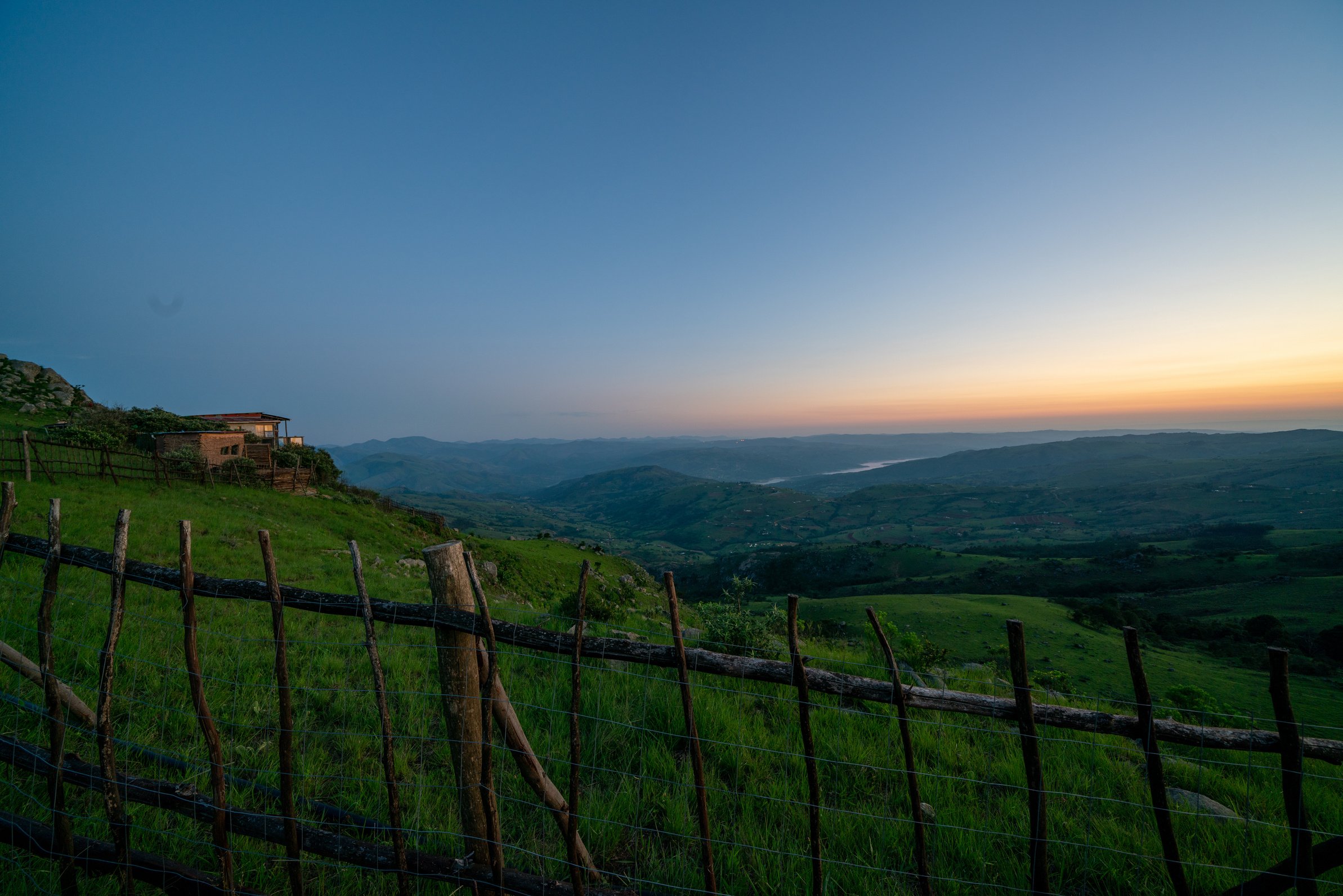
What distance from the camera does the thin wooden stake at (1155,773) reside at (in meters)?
2.74

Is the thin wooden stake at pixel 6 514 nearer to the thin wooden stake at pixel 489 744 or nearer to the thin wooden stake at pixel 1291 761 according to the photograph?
the thin wooden stake at pixel 489 744

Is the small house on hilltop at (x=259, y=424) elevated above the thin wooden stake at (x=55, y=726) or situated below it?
above

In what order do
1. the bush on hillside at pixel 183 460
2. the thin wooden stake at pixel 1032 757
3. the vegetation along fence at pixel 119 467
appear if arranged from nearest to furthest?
1. the thin wooden stake at pixel 1032 757
2. the vegetation along fence at pixel 119 467
3. the bush on hillside at pixel 183 460

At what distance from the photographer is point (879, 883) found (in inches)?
139

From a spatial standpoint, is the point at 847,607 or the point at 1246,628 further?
the point at 1246,628

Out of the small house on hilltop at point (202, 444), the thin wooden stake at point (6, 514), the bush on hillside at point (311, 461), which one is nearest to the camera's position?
the thin wooden stake at point (6, 514)

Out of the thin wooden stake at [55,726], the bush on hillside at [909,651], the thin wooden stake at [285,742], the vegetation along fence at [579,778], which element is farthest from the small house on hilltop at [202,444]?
the bush on hillside at [909,651]

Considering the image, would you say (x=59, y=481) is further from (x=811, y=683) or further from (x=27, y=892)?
(x=811, y=683)

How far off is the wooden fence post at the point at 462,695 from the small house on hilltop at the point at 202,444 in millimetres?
32774

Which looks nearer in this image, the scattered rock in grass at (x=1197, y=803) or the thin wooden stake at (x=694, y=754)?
the thin wooden stake at (x=694, y=754)

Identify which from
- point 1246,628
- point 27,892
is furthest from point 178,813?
point 1246,628

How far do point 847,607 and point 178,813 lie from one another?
5366cm

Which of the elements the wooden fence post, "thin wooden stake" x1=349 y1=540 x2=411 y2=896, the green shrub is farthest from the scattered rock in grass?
"thin wooden stake" x1=349 y1=540 x2=411 y2=896

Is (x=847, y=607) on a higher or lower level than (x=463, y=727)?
lower
